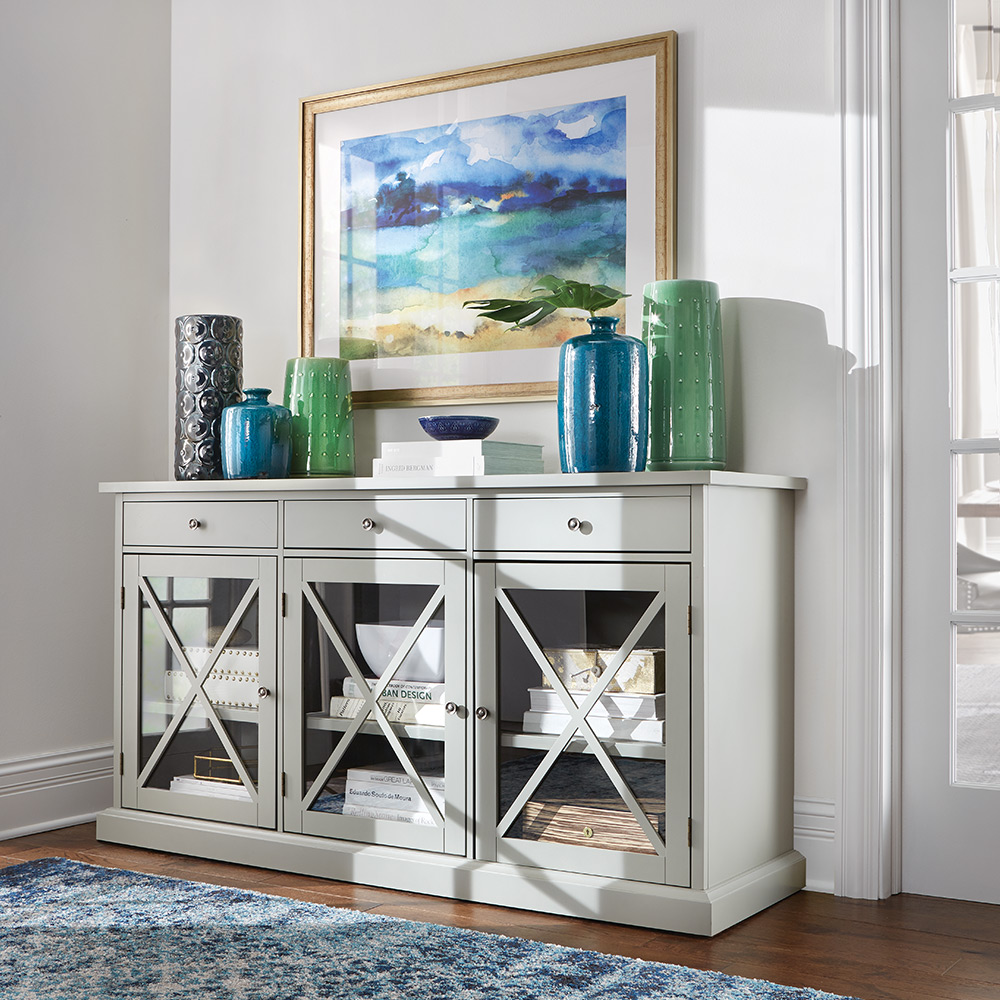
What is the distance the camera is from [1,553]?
2963 millimetres

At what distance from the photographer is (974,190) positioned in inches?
97.1

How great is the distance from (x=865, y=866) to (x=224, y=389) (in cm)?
183

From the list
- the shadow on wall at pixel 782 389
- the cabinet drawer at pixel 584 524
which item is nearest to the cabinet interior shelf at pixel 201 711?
the cabinet drawer at pixel 584 524

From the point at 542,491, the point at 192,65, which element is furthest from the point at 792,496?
the point at 192,65

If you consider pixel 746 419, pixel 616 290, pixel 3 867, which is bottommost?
pixel 3 867

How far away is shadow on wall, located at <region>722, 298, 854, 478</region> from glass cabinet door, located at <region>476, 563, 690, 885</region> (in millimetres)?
495

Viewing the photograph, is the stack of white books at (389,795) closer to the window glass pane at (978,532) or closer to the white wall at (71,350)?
the white wall at (71,350)

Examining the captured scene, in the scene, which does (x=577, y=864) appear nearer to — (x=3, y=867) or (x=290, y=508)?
(x=290, y=508)

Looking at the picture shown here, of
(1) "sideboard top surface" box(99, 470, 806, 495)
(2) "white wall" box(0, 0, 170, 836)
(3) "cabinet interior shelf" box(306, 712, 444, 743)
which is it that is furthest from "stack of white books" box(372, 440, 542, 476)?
Result: (2) "white wall" box(0, 0, 170, 836)

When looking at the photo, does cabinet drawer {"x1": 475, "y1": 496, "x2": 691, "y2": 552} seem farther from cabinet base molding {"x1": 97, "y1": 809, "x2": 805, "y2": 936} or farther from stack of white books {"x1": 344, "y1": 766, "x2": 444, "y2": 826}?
cabinet base molding {"x1": 97, "y1": 809, "x2": 805, "y2": 936}

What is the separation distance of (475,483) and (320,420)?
71 cm

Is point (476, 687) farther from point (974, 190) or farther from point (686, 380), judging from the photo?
point (974, 190)

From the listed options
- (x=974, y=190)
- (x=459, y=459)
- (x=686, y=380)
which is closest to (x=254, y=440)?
(x=459, y=459)

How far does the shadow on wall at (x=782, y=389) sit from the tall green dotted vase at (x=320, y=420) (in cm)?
94
